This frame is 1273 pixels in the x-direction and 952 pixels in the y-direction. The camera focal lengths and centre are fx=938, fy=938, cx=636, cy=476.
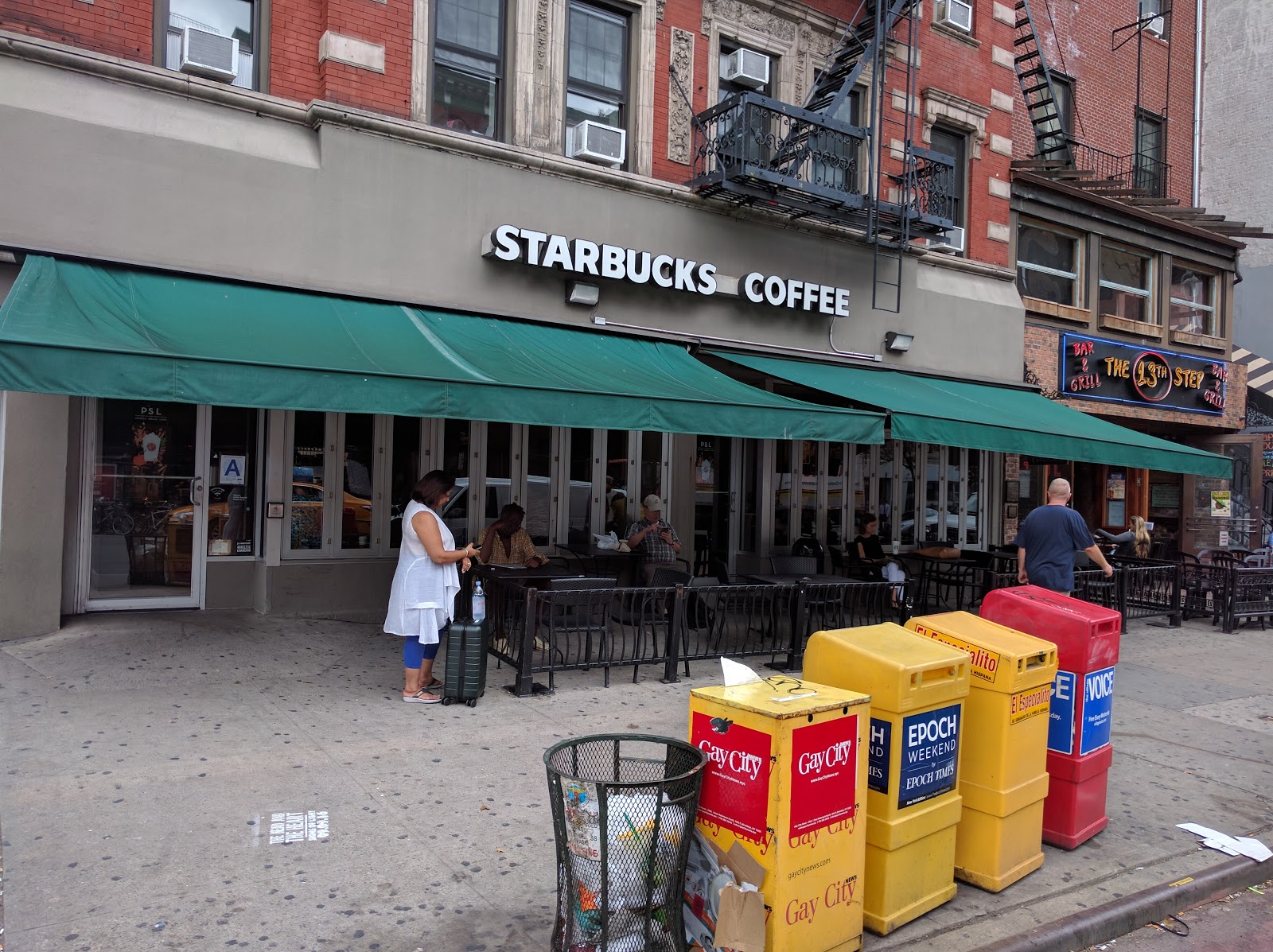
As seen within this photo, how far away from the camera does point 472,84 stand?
10.1 meters

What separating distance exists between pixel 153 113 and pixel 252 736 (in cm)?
556

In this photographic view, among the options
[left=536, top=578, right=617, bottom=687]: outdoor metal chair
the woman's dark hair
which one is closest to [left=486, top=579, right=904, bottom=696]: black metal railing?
[left=536, top=578, right=617, bottom=687]: outdoor metal chair

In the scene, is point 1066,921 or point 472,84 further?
point 472,84

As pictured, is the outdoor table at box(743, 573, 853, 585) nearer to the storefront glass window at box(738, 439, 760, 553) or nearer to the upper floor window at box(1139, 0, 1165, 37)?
the storefront glass window at box(738, 439, 760, 553)

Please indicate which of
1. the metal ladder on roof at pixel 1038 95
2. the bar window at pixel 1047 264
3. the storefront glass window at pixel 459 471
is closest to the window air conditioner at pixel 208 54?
the storefront glass window at pixel 459 471

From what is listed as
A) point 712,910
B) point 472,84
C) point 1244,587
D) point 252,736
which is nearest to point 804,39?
point 472,84

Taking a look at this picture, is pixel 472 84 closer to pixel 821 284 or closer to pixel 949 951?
pixel 821 284

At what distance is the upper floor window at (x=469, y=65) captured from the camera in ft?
32.4

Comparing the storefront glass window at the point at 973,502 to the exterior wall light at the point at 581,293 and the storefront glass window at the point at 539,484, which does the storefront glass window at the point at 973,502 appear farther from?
the exterior wall light at the point at 581,293

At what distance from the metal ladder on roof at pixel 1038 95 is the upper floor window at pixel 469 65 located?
32.2 ft

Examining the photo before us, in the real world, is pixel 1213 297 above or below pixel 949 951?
above

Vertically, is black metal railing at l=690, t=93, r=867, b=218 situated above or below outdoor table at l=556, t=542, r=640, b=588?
above

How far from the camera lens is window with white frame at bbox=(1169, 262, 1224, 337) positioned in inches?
728

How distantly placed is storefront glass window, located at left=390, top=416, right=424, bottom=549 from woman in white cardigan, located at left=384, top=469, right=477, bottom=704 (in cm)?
360
